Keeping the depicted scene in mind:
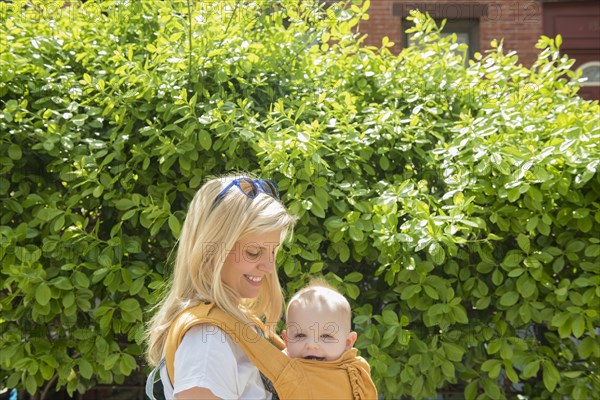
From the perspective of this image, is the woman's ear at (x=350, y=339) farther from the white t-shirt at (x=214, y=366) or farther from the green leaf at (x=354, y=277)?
the green leaf at (x=354, y=277)

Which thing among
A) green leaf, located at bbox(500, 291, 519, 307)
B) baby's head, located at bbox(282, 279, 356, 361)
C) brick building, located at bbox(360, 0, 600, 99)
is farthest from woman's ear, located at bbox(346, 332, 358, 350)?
brick building, located at bbox(360, 0, 600, 99)

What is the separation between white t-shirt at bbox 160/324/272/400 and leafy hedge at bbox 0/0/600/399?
174 centimetres

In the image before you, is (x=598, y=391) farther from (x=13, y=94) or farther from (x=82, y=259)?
(x=13, y=94)

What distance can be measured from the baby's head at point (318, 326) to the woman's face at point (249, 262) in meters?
0.22

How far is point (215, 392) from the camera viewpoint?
186cm

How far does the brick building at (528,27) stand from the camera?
9.49 metres

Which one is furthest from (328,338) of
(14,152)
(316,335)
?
(14,152)

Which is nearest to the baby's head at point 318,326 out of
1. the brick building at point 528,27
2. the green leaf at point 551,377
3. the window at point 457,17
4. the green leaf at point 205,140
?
the green leaf at point 205,140

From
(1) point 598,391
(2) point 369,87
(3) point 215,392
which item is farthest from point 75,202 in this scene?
(1) point 598,391

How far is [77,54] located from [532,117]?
2505mm

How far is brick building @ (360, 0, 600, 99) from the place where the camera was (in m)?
9.49

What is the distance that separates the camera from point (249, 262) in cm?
221

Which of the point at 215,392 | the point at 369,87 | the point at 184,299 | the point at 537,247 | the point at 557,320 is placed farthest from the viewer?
the point at 369,87

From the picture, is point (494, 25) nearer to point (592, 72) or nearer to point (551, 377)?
point (592, 72)
